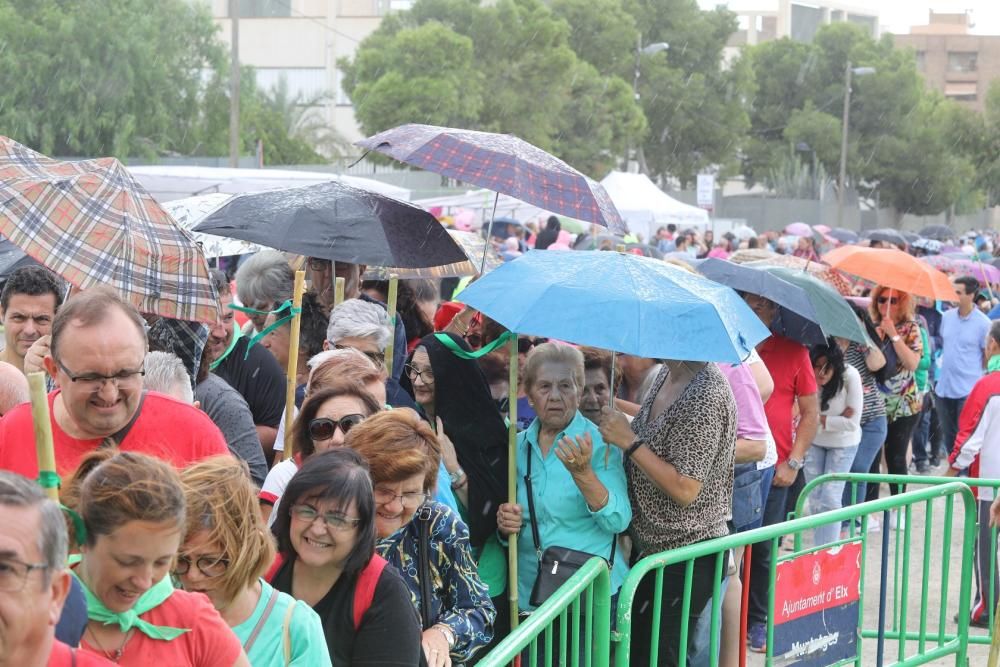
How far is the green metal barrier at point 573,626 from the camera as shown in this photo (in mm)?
4125

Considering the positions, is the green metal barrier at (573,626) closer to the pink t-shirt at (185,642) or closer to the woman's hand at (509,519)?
the woman's hand at (509,519)

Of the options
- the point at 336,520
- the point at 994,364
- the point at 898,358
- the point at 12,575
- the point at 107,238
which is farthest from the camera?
the point at 898,358

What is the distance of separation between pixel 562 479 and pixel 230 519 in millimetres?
2629

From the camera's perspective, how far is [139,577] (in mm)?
2559

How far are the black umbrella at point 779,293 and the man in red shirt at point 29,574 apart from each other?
5085mm

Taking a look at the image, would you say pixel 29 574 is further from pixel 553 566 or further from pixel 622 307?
pixel 553 566

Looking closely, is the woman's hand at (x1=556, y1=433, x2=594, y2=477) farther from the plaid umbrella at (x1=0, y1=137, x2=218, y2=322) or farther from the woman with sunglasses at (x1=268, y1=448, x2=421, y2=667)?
the woman with sunglasses at (x1=268, y1=448, x2=421, y2=667)

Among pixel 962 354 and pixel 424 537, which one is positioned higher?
pixel 424 537

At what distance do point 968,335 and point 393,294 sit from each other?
845 cm

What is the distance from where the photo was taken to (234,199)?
21.6 ft

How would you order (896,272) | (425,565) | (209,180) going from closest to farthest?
1. (425,565)
2. (896,272)
3. (209,180)

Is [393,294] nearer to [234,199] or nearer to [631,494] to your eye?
[234,199]

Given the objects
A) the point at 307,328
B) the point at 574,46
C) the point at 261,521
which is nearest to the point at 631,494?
the point at 307,328

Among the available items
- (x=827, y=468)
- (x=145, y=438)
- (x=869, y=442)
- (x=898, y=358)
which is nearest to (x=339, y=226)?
(x=145, y=438)
